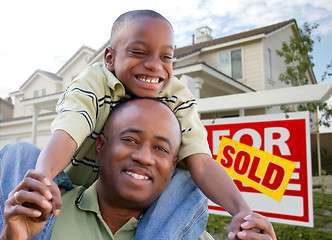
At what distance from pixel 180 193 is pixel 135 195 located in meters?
0.29

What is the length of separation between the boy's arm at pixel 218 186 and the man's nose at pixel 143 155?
288 millimetres

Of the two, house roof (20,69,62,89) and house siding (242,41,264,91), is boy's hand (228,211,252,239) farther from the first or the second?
house roof (20,69,62,89)

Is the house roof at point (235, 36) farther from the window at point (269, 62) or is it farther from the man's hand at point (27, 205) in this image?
the man's hand at point (27, 205)

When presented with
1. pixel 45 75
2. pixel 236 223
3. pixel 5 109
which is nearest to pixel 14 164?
pixel 236 223

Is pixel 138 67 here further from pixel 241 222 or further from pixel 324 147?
pixel 324 147

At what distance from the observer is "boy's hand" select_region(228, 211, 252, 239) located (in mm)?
1131

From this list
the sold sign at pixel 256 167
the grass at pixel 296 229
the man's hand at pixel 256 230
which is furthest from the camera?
the grass at pixel 296 229

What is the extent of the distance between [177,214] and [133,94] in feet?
1.97

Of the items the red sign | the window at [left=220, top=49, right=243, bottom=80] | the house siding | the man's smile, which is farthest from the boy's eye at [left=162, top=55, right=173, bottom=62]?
the window at [left=220, top=49, right=243, bottom=80]

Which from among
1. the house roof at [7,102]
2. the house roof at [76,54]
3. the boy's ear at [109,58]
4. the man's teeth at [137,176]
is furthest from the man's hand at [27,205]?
the house roof at [7,102]

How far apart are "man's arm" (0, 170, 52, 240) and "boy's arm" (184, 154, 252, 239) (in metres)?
0.64

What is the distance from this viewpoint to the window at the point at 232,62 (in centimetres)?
1219

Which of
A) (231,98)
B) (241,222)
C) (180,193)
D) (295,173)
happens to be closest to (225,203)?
(241,222)

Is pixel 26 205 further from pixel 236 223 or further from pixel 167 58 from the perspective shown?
pixel 167 58
